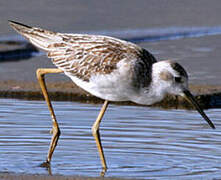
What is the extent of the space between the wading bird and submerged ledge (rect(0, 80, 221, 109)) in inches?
85.9

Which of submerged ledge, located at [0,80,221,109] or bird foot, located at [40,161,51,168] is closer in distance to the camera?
bird foot, located at [40,161,51,168]

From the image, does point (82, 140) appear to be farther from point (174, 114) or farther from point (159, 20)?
point (159, 20)

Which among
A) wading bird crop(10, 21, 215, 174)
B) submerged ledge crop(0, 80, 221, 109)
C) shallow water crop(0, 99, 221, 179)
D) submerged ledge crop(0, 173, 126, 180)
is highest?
wading bird crop(10, 21, 215, 174)

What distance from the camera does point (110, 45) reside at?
26.8 ft

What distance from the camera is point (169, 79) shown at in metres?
7.78

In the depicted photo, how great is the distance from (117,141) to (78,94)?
2.12 meters

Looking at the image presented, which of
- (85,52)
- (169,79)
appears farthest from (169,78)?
(85,52)

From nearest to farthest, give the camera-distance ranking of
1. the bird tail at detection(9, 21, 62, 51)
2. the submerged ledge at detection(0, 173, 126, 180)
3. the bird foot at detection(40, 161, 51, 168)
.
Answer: the submerged ledge at detection(0, 173, 126, 180) → the bird foot at detection(40, 161, 51, 168) → the bird tail at detection(9, 21, 62, 51)

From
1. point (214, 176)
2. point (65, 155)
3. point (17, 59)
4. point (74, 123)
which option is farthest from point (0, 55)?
point (214, 176)

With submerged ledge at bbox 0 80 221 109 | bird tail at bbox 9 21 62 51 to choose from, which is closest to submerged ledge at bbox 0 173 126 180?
bird tail at bbox 9 21 62 51

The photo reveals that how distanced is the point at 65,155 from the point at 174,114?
204 centimetres

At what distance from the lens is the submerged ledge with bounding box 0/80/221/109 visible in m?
10.5

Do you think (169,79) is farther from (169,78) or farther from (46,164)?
(46,164)

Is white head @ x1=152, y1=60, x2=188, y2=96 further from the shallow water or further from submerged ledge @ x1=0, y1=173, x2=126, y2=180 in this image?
submerged ledge @ x1=0, y1=173, x2=126, y2=180
